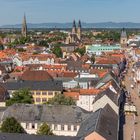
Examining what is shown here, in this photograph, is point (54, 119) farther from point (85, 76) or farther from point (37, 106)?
point (85, 76)

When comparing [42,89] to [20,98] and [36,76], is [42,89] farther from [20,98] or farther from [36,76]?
[36,76]

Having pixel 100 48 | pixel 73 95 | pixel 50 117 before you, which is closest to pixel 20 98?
pixel 73 95

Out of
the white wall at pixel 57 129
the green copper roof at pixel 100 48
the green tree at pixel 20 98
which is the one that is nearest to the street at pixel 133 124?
the white wall at pixel 57 129

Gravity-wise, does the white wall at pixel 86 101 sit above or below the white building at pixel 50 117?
below

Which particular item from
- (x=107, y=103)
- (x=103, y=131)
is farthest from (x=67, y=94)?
(x=103, y=131)

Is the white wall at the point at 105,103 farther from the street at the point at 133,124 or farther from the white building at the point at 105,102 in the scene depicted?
the street at the point at 133,124

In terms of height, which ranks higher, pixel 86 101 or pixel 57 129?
pixel 57 129

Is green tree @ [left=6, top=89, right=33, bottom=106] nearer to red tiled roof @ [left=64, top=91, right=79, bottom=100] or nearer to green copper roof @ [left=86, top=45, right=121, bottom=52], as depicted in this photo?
red tiled roof @ [left=64, top=91, right=79, bottom=100]

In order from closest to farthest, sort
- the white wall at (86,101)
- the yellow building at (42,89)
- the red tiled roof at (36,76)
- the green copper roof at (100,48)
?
1. the white wall at (86,101)
2. the yellow building at (42,89)
3. the red tiled roof at (36,76)
4. the green copper roof at (100,48)

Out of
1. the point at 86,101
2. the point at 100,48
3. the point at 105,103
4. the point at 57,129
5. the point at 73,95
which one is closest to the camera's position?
the point at 57,129

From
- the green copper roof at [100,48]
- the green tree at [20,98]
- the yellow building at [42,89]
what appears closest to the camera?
the green tree at [20,98]

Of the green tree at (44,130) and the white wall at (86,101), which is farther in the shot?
the white wall at (86,101)
